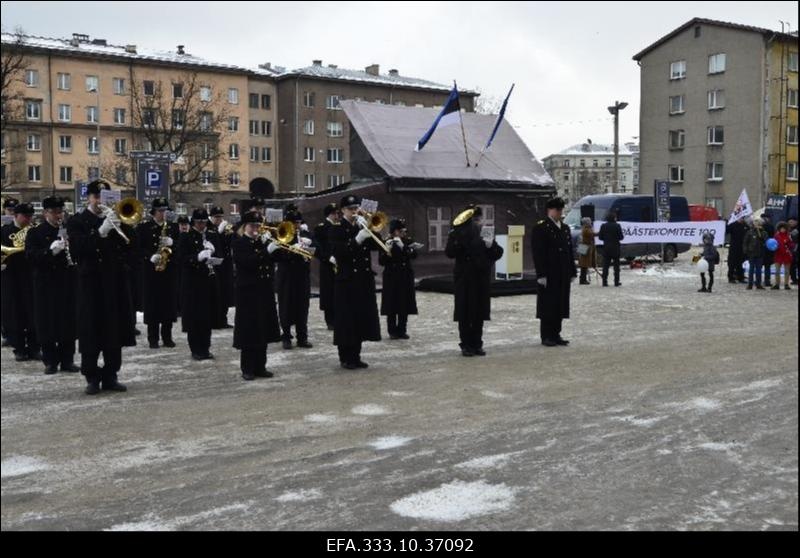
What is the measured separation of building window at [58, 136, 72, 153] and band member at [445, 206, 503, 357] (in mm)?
59024

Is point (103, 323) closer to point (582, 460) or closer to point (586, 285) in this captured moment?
point (582, 460)

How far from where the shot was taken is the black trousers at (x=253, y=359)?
9.28 metres

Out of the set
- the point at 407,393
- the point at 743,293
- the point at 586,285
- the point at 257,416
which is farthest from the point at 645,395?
the point at 586,285

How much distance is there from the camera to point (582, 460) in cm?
602

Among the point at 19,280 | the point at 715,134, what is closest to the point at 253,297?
the point at 19,280

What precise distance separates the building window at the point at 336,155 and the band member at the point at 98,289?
2732 inches

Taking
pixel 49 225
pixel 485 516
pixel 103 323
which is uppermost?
pixel 49 225

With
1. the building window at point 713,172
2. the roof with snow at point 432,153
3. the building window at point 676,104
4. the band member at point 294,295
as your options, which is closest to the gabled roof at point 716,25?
the building window at point 676,104

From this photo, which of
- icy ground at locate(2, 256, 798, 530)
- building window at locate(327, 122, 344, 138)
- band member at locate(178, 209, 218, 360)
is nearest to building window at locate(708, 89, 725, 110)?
icy ground at locate(2, 256, 798, 530)

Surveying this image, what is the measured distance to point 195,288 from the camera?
10.9 meters

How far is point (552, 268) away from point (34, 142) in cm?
5900

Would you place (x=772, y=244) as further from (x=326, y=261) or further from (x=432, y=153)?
(x=326, y=261)

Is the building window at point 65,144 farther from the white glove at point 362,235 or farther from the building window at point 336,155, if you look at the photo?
the white glove at point 362,235

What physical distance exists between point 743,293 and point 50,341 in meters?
14.9
